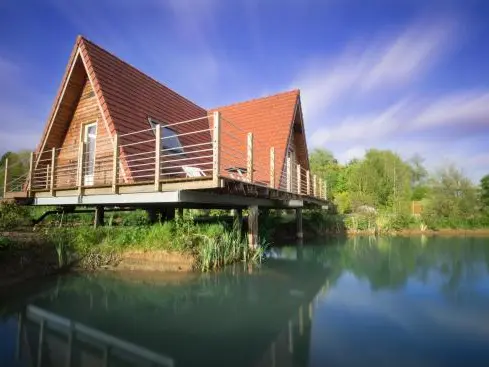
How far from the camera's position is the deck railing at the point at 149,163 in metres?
7.02

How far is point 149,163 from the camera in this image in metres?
8.13

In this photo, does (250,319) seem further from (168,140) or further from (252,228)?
(168,140)

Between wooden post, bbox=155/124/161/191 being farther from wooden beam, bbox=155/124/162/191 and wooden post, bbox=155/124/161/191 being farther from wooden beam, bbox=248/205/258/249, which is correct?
wooden beam, bbox=248/205/258/249

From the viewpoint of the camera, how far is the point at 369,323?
17.8 feet

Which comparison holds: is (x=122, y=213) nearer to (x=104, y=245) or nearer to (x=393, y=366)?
(x=104, y=245)

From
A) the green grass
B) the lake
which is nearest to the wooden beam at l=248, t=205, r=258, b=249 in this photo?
the lake

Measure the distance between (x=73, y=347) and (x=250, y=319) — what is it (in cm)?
266

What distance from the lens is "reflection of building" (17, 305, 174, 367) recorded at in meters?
4.09

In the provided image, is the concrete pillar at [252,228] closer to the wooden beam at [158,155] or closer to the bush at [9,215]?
the wooden beam at [158,155]

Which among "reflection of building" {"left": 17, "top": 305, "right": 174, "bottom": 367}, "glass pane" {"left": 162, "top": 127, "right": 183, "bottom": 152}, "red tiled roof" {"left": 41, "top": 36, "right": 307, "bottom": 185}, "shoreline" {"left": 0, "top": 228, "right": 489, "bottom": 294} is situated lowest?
"reflection of building" {"left": 17, "top": 305, "right": 174, "bottom": 367}

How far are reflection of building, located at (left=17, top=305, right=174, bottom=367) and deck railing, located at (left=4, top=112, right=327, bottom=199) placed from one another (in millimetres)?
3065

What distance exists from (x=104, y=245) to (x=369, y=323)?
6.92 metres

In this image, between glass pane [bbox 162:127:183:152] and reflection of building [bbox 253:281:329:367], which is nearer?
reflection of building [bbox 253:281:329:367]

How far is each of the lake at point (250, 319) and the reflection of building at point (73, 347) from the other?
0.02 metres
